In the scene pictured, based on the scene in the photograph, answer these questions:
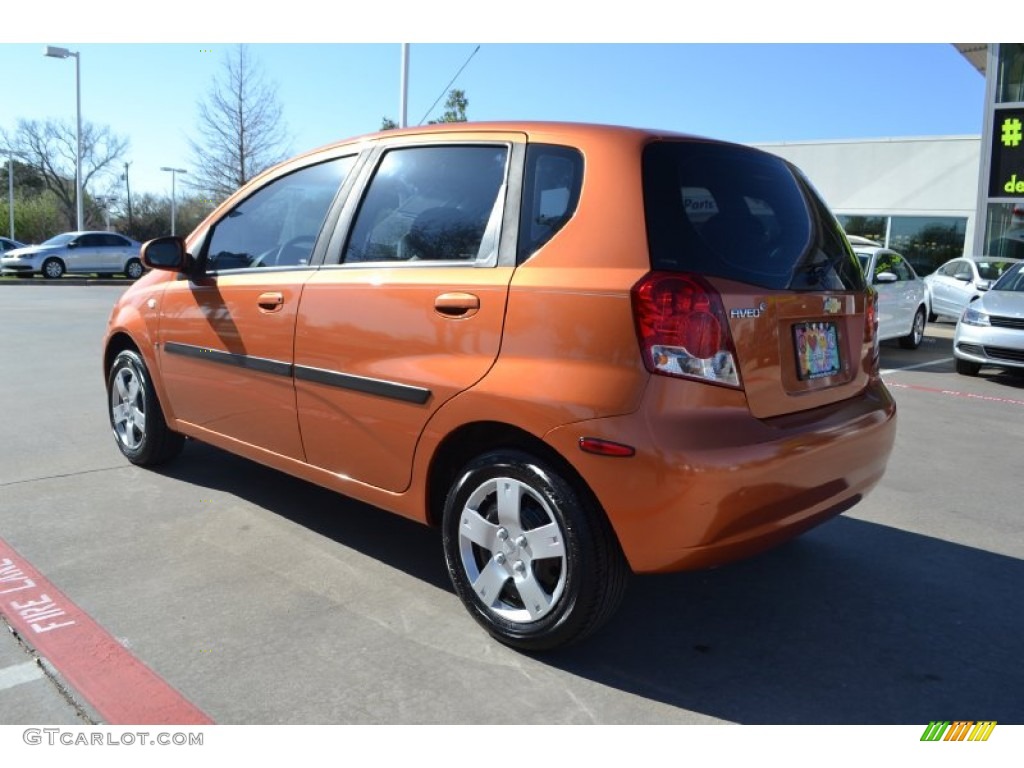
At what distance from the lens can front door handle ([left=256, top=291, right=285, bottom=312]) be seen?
3.82 metres

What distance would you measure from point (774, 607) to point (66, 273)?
28.1 metres

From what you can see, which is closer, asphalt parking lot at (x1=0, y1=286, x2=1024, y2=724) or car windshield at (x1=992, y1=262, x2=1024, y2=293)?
asphalt parking lot at (x1=0, y1=286, x2=1024, y2=724)

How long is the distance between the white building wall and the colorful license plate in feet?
70.6

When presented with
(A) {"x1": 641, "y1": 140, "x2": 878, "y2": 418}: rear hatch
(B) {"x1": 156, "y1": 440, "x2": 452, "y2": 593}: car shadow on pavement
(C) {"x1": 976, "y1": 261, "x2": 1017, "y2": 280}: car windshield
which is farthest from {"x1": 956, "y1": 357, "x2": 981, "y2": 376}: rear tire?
(B) {"x1": 156, "y1": 440, "x2": 452, "y2": 593}: car shadow on pavement

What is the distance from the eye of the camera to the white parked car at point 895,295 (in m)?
12.0

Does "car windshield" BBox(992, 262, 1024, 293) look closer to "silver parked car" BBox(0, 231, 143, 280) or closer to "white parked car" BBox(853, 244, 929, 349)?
"white parked car" BBox(853, 244, 929, 349)

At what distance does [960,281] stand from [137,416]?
624 inches

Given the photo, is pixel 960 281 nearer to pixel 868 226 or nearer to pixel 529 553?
pixel 868 226

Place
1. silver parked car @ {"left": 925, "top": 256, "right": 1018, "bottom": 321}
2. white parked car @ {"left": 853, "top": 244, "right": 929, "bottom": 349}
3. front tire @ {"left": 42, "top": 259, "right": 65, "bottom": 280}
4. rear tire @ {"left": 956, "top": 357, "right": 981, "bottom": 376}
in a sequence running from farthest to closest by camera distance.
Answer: front tire @ {"left": 42, "top": 259, "right": 65, "bottom": 280}
silver parked car @ {"left": 925, "top": 256, "right": 1018, "bottom": 321}
white parked car @ {"left": 853, "top": 244, "right": 929, "bottom": 349}
rear tire @ {"left": 956, "top": 357, "right": 981, "bottom": 376}

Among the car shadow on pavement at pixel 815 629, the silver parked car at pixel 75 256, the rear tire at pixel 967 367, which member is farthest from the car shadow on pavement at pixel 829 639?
the silver parked car at pixel 75 256

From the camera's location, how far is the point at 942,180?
23203mm

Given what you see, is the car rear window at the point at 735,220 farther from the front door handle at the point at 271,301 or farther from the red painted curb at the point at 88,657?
the red painted curb at the point at 88,657

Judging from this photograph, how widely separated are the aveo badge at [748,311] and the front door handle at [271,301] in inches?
80.1

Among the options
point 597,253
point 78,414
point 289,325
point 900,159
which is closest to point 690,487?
point 597,253
